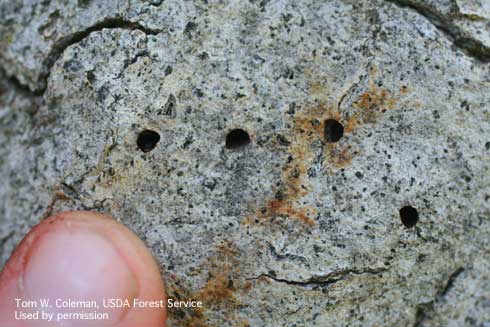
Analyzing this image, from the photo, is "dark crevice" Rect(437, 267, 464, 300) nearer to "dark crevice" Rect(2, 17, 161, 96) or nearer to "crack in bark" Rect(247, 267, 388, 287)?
"crack in bark" Rect(247, 267, 388, 287)

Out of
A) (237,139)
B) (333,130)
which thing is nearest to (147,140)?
(237,139)

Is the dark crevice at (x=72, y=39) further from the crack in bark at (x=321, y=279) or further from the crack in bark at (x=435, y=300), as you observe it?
the crack in bark at (x=435, y=300)

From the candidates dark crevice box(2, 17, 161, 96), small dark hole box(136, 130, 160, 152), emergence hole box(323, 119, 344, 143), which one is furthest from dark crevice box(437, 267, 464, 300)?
dark crevice box(2, 17, 161, 96)

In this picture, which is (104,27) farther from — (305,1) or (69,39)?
(305,1)

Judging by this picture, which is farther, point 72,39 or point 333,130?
point 72,39

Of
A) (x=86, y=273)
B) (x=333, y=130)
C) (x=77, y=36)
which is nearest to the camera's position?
(x=86, y=273)

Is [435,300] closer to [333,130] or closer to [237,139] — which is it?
[333,130]

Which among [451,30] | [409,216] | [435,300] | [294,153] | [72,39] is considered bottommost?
[435,300]

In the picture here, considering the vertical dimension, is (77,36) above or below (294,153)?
above
